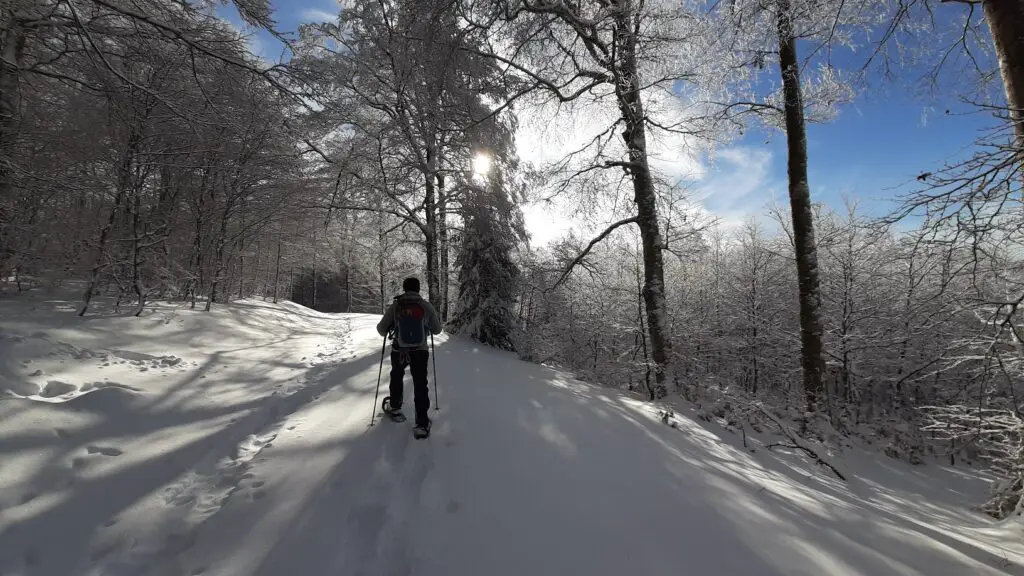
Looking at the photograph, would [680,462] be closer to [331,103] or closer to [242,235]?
[331,103]

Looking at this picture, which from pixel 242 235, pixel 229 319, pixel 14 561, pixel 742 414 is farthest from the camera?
pixel 242 235

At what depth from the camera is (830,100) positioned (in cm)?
607

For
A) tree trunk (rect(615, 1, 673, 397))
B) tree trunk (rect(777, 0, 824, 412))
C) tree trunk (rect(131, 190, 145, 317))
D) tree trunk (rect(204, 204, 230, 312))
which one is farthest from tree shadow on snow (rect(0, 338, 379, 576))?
tree trunk (rect(777, 0, 824, 412))

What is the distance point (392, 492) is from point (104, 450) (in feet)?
8.44

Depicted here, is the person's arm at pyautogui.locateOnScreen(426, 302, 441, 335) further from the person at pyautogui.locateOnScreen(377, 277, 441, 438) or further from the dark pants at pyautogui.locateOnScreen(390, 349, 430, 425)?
the dark pants at pyautogui.locateOnScreen(390, 349, 430, 425)

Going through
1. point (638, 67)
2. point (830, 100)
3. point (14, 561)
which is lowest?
point (14, 561)

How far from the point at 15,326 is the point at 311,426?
5.24 m

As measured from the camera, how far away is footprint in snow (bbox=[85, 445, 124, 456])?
10.2 feet

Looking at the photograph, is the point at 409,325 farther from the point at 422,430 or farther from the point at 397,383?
the point at 422,430

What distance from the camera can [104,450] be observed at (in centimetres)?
318

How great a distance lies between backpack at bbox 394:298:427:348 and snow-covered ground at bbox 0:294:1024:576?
97 cm

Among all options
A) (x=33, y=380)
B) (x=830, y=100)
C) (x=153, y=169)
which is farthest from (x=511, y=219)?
(x=33, y=380)

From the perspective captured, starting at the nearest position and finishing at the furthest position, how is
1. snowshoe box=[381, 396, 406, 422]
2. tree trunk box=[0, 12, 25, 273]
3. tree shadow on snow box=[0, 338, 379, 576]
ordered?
tree shadow on snow box=[0, 338, 379, 576]
snowshoe box=[381, 396, 406, 422]
tree trunk box=[0, 12, 25, 273]

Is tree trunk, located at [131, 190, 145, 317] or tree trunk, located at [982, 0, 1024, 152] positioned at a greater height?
tree trunk, located at [982, 0, 1024, 152]
